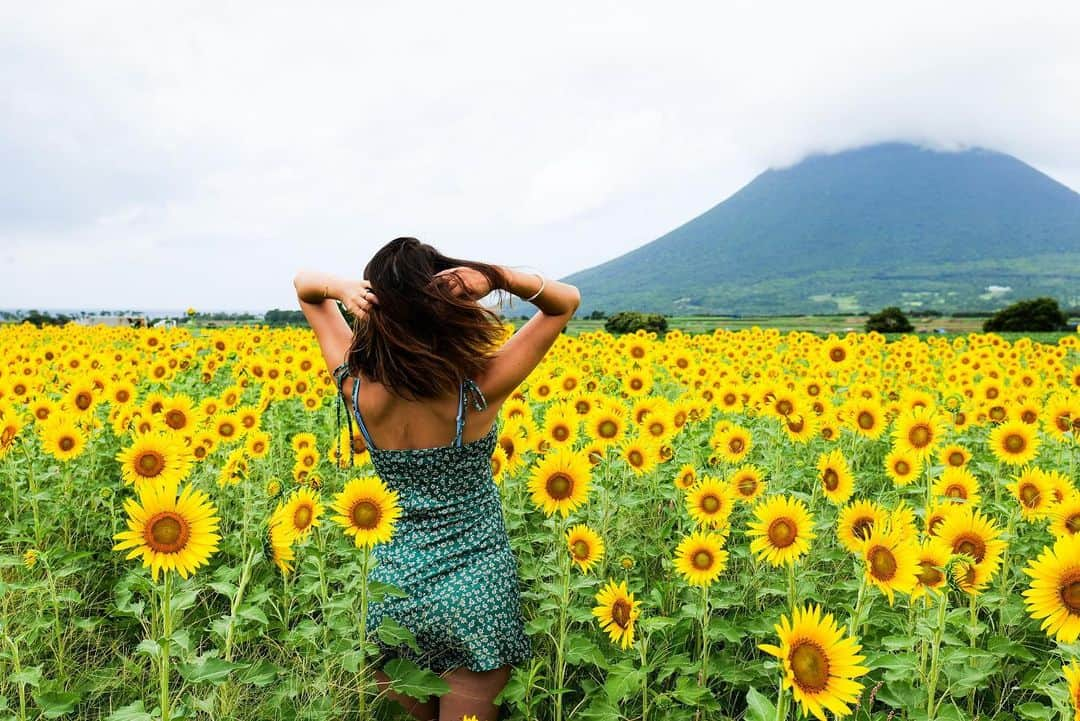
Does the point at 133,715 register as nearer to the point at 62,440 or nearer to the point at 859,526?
the point at 859,526

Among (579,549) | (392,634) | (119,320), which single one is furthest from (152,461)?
(119,320)

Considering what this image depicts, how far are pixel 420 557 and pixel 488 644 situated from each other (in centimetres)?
47

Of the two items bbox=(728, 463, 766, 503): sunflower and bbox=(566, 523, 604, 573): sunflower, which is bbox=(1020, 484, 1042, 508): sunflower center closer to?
bbox=(728, 463, 766, 503): sunflower

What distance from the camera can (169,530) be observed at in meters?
2.24

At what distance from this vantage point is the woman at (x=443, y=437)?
2893mm

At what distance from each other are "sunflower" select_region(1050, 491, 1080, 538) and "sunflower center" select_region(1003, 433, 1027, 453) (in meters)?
1.94

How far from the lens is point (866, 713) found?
2506 millimetres

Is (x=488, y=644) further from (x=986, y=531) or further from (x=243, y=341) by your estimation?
(x=243, y=341)

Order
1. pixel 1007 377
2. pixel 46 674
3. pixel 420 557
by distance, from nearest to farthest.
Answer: pixel 420 557, pixel 46 674, pixel 1007 377

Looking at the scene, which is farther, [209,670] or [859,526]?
[859,526]

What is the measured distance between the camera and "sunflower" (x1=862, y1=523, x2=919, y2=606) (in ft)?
7.94

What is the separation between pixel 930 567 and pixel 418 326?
6.73ft

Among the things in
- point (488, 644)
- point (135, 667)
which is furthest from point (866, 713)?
point (135, 667)

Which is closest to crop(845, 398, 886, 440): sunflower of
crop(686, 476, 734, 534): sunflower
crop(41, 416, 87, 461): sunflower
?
crop(686, 476, 734, 534): sunflower
